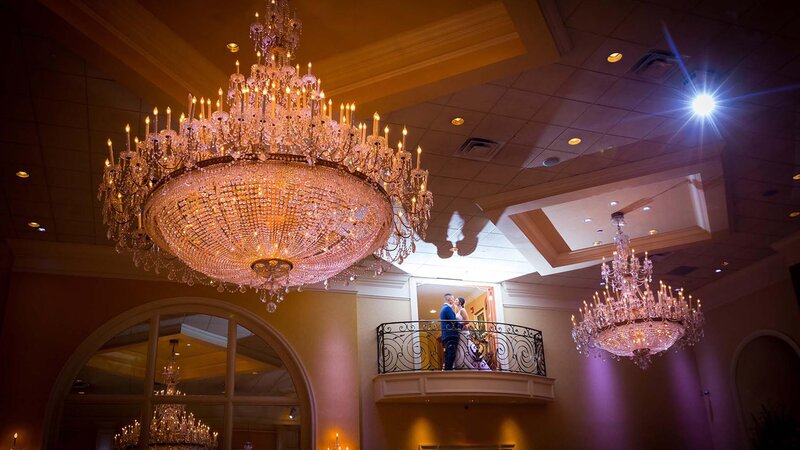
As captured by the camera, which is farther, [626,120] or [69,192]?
[69,192]

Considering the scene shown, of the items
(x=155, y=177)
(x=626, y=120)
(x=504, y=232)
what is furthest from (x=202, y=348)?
(x=626, y=120)

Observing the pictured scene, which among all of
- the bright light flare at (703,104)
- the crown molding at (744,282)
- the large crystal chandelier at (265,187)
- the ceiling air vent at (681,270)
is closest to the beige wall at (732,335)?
the crown molding at (744,282)

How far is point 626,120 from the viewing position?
26.3ft

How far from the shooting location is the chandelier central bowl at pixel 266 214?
504 centimetres

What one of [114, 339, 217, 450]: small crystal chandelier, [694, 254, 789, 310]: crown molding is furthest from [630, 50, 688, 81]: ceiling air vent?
[114, 339, 217, 450]: small crystal chandelier

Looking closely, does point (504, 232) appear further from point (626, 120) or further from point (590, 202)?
point (626, 120)

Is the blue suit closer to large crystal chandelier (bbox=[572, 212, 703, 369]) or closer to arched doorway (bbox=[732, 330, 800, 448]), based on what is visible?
large crystal chandelier (bbox=[572, 212, 703, 369])

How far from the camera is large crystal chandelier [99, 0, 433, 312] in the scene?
5.00 m

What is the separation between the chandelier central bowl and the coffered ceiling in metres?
2.09

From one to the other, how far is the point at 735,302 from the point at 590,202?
526 centimetres

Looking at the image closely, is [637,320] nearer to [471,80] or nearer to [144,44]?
[471,80]

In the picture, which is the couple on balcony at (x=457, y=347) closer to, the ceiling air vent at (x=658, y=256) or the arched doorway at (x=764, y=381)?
the ceiling air vent at (x=658, y=256)

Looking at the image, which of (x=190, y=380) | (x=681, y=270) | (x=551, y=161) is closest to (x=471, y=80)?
(x=551, y=161)

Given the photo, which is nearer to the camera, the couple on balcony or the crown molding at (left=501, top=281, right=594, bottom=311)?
the couple on balcony
